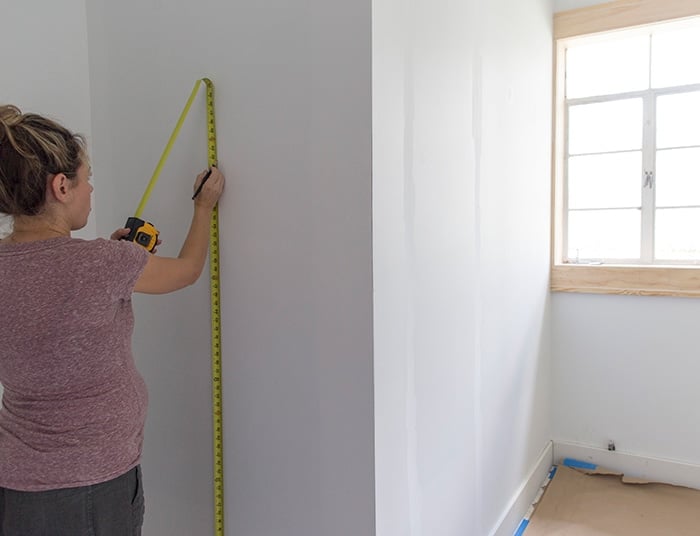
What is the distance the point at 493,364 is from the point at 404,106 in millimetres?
1179

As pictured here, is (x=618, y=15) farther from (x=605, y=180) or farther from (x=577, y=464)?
(x=577, y=464)

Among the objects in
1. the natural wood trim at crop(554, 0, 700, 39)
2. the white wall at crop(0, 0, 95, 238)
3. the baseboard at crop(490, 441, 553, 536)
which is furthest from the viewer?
the natural wood trim at crop(554, 0, 700, 39)

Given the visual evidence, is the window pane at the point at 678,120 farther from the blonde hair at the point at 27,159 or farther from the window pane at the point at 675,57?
the blonde hair at the point at 27,159

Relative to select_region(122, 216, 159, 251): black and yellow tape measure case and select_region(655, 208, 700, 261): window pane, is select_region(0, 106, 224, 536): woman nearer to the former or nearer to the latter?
select_region(122, 216, 159, 251): black and yellow tape measure case

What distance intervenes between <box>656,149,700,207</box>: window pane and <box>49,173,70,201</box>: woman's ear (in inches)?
113

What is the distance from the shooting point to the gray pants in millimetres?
1035

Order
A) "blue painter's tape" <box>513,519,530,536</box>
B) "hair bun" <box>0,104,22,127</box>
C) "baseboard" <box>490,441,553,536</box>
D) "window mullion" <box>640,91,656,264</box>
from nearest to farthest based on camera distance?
"hair bun" <box>0,104,22,127</box> < "baseboard" <box>490,441,553,536</box> < "blue painter's tape" <box>513,519,530,536</box> < "window mullion" <box>640,91,656,264</box>

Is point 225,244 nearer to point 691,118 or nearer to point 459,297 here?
point 459,297

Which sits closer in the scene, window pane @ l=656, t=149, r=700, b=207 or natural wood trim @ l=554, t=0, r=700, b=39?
natural wood trim @ l=554, t=0, r=700, b=39

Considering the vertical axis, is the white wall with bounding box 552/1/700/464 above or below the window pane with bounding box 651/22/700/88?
below

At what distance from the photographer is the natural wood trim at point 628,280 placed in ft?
8.35

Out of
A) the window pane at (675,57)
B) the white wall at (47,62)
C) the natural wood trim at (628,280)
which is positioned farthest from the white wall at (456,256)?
the white wall at (47,62)

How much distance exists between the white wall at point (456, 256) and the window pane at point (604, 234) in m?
0.49

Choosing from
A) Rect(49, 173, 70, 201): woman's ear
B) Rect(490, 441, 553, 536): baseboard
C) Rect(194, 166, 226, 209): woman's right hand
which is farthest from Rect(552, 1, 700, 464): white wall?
Rect(49, 173, 70, 201): woman's ear
